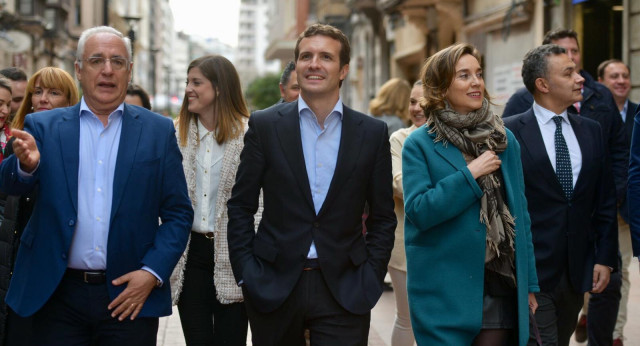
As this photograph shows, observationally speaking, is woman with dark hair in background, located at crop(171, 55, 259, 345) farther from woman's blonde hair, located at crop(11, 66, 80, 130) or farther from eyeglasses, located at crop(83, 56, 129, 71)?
eyeglasses, located at crop(83, 56, 129, 71)

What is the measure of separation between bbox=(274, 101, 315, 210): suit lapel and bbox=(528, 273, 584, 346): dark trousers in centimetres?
157

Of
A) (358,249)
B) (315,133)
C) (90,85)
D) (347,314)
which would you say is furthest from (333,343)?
(90,85)

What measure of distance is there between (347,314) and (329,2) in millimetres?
33391

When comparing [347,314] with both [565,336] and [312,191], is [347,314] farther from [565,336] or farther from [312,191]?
[565,336]

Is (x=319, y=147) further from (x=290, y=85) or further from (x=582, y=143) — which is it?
(x=290, y=85)

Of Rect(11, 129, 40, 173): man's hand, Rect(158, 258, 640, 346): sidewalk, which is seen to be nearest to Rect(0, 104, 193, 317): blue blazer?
Rect(11, 129, 40, 173): man's hand

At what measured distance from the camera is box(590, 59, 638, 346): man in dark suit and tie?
7.38 meters

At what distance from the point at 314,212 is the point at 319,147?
326mm

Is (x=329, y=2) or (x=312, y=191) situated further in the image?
(x=329, y=2)

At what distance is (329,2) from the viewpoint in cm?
3675

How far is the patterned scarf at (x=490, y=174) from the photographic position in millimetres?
4391

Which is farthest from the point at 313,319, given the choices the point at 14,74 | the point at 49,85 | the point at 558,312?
the point at 14,74

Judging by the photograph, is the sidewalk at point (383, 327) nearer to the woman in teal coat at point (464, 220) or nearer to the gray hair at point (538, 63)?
the gray hair at point (538, 63)

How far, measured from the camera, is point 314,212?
165 inches
